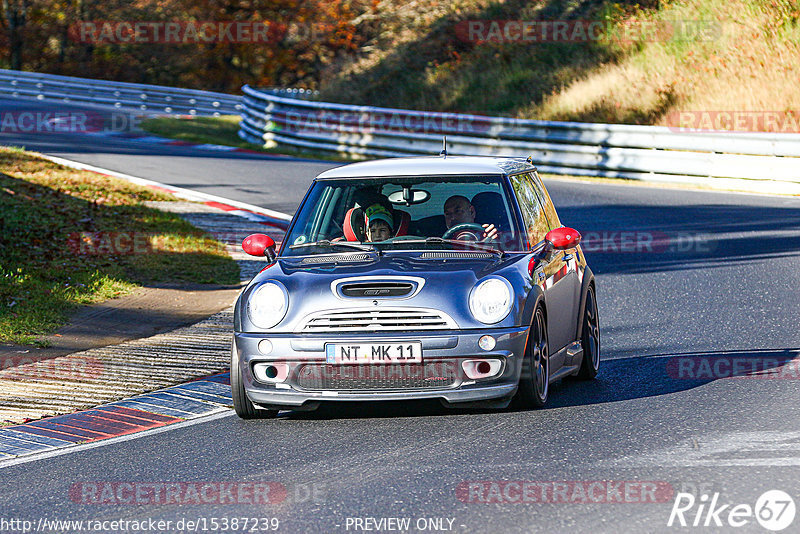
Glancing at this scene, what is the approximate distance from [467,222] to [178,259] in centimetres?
702

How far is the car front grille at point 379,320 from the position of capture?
6988mm

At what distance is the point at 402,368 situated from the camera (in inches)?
274

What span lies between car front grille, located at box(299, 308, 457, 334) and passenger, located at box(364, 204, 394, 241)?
1165 mm

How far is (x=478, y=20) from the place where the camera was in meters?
39.8

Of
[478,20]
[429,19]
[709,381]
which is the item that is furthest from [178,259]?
[429,19]

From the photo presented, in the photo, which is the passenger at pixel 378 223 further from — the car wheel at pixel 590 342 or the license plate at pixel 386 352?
the car wheel at pixel 590 342

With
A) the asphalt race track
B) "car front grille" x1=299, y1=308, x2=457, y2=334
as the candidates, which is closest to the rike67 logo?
the asphalt race track

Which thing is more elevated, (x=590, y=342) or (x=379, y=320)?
(x=379, y=320)

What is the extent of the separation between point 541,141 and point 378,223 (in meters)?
17.7

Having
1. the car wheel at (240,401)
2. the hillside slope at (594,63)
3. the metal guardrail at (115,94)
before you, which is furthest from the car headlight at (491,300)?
the metal guardrail at (115,94)

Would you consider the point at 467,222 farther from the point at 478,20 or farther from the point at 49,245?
the point at 478,20

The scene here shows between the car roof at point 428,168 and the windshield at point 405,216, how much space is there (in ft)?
0.14

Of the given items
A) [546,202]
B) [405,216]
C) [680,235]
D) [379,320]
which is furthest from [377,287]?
[680,235]

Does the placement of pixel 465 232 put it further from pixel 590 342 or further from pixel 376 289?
pixel 590 342
